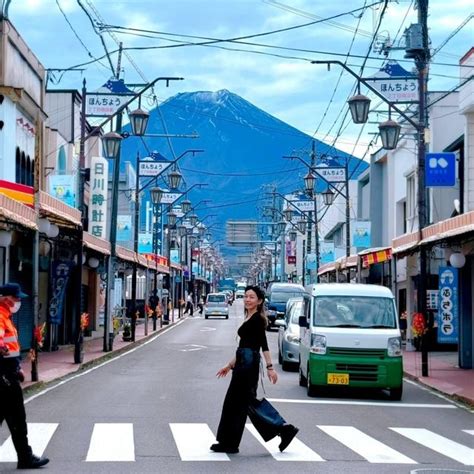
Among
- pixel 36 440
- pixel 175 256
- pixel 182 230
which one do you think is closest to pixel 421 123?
pixel 36 440

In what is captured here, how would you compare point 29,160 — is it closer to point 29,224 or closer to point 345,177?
point 29,224

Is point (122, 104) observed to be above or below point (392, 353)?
above

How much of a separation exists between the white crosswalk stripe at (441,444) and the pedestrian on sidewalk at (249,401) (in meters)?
2.11

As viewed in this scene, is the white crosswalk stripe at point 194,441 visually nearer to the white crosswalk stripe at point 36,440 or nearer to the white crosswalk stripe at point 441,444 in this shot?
the white crosswalk stripe at point 36,440

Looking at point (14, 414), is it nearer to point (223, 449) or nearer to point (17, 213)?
point (223, 449)

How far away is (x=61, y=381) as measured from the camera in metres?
22.1

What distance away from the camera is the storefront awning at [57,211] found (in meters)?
23.3

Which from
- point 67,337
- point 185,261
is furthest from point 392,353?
point 185,261

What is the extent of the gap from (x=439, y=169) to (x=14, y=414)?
18814 millimetres

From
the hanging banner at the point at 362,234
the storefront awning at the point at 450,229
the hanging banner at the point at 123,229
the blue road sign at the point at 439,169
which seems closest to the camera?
the storefront awning at the point at 450,229

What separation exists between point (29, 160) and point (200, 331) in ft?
73.0

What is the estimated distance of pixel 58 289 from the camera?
98.9 ft

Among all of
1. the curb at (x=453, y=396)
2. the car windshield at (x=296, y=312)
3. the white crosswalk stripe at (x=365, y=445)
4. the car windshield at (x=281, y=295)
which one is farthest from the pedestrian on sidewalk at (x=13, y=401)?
the car windshield at (x=281, y=295)

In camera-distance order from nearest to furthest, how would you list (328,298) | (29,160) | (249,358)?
(249,358) < (328,298) < (29,160)
